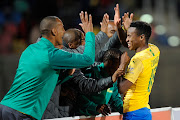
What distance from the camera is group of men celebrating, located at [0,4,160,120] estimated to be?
2434 millimetres

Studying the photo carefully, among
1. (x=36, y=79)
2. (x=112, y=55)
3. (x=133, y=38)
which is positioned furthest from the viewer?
(x=112, y=55)

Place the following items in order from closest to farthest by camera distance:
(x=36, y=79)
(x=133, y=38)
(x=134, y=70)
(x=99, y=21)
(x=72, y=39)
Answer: (x=36, y=79) < (x=134, y=70) < (x=133, y=38) < (x=72, y=39) < (x=99, y=21)

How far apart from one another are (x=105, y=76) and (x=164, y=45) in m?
4.55

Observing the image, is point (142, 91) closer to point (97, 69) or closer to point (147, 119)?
point (147, 119)

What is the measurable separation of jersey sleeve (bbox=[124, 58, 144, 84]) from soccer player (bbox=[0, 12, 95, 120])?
0.32 metres

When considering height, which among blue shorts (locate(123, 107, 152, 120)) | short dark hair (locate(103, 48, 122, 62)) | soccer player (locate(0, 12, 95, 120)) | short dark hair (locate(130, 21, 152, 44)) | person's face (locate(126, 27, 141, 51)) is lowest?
blue shorts (locate(123, 107, 152, 120))

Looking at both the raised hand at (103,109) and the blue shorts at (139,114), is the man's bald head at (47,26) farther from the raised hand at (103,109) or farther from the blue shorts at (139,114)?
the blue shorts at (139,114)

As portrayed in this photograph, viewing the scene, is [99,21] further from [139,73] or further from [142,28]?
[139,73]

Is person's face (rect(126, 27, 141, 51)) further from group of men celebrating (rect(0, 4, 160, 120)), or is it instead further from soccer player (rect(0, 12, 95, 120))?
soccer player (rect(0, 12, 95, 120))

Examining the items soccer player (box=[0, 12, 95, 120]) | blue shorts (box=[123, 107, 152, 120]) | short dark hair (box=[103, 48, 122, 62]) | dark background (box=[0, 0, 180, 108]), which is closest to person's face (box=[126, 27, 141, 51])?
short dark hair (box=[103, 48, 122, 62])

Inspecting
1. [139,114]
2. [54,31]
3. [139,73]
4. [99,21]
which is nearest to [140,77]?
[139,73]

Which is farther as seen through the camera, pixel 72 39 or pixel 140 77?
pixel 72 39

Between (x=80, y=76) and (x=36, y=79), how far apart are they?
448mm

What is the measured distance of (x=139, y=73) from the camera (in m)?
2.57
